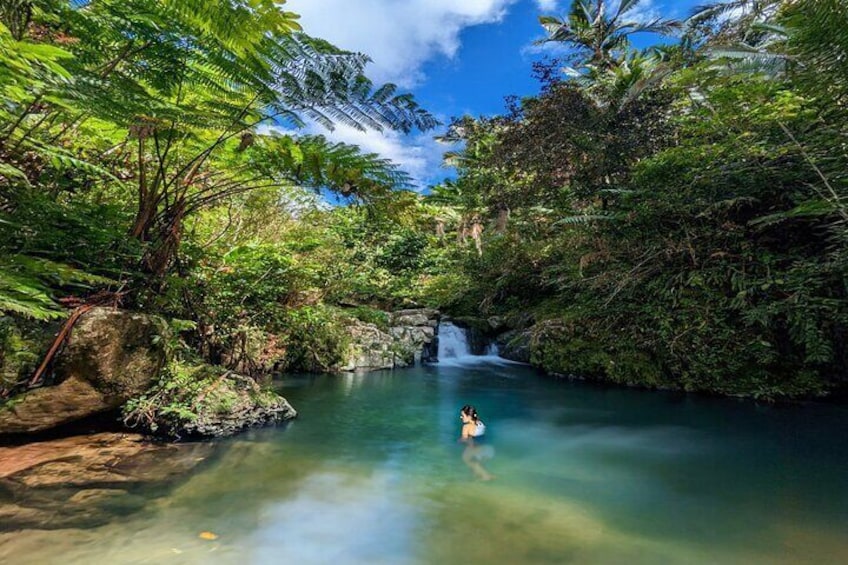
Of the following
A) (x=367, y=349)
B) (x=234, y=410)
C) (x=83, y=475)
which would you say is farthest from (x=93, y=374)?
(x=367, y=349)

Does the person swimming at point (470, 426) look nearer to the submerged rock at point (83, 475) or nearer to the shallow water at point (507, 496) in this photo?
the shallow water at point (507, 496)

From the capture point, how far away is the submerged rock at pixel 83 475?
10.7ft

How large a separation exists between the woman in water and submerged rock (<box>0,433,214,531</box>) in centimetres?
295

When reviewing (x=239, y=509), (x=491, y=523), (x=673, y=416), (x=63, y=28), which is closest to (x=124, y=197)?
(x=63, y=28)

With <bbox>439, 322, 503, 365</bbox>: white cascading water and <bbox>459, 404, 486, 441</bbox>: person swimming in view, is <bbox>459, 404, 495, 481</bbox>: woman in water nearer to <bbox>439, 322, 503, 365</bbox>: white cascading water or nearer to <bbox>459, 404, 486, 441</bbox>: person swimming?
<bbox>459, 404, 486, 441</bbox>: person swimming

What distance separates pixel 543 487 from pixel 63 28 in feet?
18.4

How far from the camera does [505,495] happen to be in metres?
4.11

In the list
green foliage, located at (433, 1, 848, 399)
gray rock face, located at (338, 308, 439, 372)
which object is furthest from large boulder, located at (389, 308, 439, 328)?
green foliage, located at (433, 1, 848, 399)

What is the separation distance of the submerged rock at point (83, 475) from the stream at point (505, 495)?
20 cm

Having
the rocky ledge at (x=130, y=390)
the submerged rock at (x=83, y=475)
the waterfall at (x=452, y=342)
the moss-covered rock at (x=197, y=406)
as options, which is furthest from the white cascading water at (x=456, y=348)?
the submerged rock at (x=83, y=475)

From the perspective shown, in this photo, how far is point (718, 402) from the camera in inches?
310

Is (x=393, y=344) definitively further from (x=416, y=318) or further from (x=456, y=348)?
(x=456, y=348)

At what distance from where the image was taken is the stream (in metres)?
3.10

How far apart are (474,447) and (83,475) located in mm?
4130
